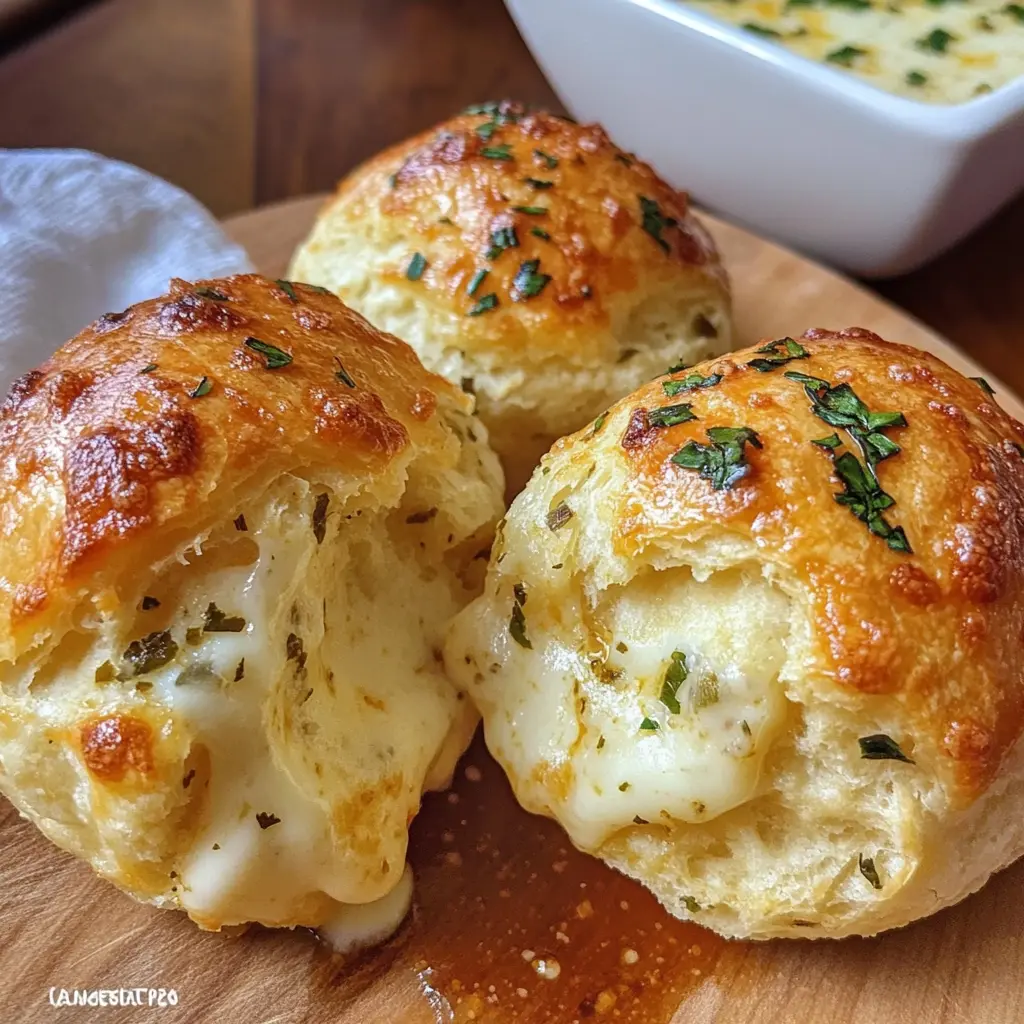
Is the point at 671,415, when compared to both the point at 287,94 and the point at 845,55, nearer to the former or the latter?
the point at 845,55

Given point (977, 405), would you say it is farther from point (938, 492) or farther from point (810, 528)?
point (810, 528)

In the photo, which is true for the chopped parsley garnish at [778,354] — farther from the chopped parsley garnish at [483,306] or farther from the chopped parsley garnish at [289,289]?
the chopped parsley garnish at [289,289]

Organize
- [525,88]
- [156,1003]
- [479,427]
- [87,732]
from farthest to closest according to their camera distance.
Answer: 1. [525,88]
2. [479,427]
3. [156,1003]
4. [87,732]

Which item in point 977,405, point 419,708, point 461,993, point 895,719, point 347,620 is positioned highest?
point 977,405

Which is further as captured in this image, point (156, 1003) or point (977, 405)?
point (977, 405)

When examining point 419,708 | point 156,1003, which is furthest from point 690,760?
point 156,1003

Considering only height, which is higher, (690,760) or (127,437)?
(127,437)

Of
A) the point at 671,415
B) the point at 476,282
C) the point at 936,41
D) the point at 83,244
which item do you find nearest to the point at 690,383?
the point at 671,415

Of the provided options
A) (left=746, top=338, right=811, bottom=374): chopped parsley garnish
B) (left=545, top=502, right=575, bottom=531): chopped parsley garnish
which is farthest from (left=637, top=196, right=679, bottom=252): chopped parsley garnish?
(left=545, top=502, right=575, bottom=531): chopped parsley garnish
